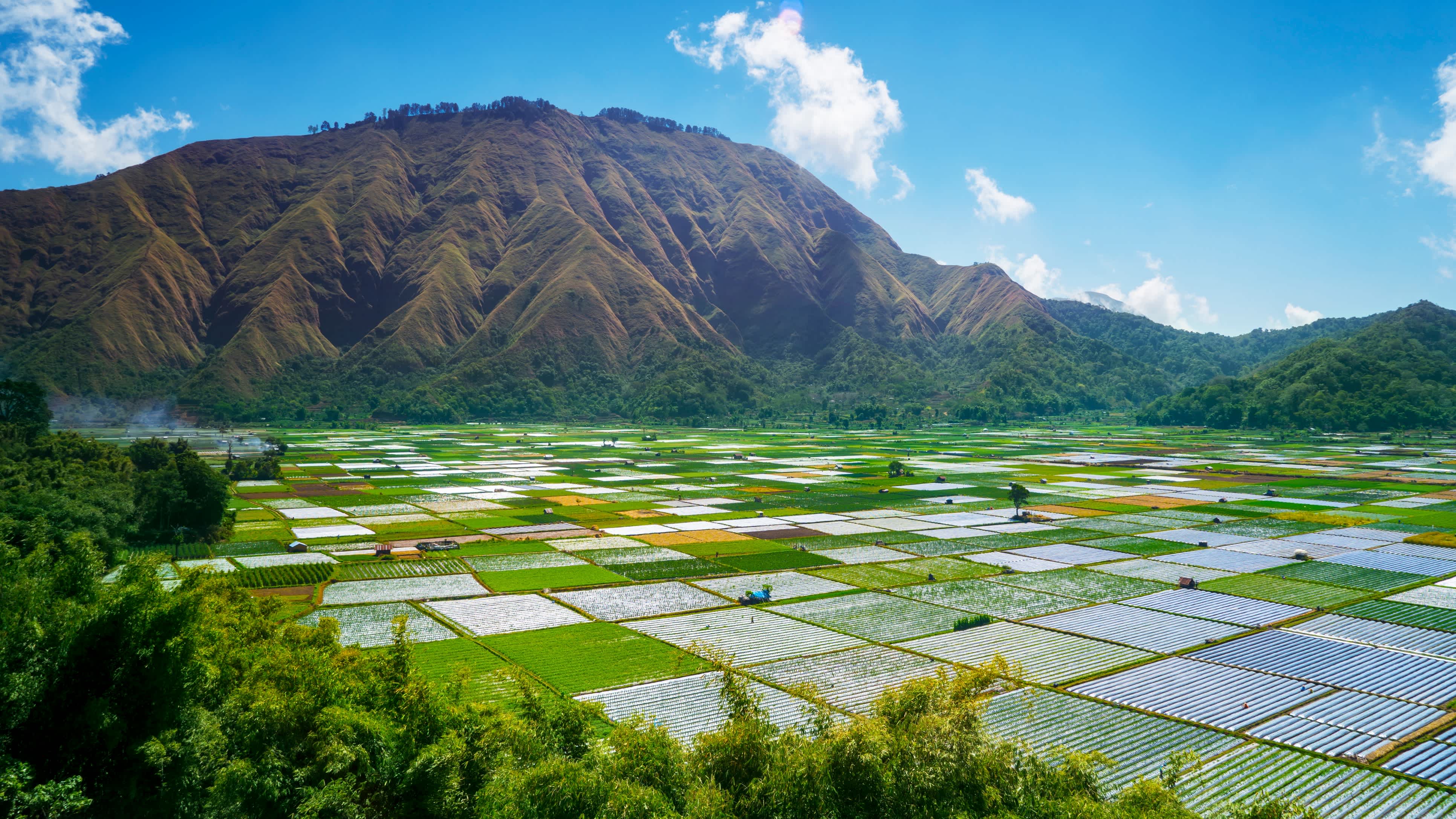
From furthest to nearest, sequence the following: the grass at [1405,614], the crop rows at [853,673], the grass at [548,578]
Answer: the grass at [548,578] < the grass at [1405,614] < the crop rows at [853,673]

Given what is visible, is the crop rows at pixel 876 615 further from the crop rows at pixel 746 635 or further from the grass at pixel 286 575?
the grass at pixel 286 575

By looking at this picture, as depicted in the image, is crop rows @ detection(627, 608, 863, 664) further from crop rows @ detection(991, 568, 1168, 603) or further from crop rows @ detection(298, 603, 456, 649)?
crop rows @ detection(991, 568, 1168, 603)

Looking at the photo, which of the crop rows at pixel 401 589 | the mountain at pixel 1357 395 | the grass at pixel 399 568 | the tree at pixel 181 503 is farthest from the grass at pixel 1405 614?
the mountain at pixel 1357 395

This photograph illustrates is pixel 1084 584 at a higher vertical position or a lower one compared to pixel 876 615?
higher

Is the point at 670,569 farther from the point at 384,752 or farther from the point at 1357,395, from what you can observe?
the point at 1357,395

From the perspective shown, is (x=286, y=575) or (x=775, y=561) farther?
(x=775, y=561)

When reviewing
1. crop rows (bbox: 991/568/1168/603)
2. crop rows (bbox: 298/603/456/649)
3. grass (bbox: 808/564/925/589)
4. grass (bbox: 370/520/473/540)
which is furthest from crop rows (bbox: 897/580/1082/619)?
grass (bbox: 370/520/473/540)

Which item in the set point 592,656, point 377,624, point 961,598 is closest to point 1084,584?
point 961,598
